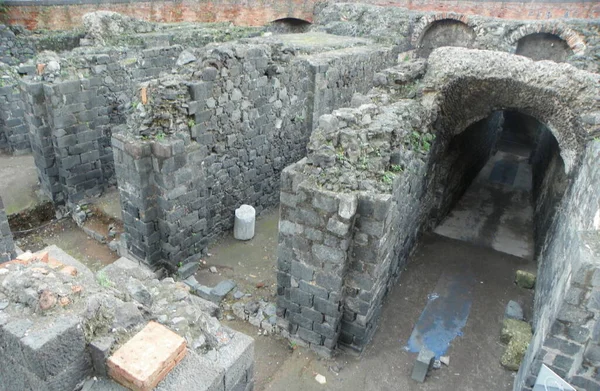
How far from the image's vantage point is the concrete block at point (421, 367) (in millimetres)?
5500

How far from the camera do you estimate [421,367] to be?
18.1ft

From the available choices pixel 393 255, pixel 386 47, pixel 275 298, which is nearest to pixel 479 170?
pixel 386 47

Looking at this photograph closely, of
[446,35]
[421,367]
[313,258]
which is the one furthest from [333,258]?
[446,35]

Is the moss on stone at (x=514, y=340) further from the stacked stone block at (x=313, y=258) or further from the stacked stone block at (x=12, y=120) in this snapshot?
the stacked stone block at (x=12, y=120)

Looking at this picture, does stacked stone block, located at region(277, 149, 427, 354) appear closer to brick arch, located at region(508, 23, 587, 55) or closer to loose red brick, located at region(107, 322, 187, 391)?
loose red brick, located at region(107, 322, 187, 391)

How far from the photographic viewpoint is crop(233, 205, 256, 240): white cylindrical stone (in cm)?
813

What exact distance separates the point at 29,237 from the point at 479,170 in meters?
10.9

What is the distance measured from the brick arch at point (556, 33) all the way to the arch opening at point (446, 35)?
1562 millimetres

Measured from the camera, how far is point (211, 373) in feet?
9.38

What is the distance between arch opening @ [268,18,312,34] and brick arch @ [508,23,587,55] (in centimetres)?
949

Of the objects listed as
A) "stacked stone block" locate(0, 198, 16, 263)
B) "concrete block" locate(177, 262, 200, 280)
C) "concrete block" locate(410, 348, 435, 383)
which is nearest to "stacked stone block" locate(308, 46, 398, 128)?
"concrete block" locate(177, 262, 200, 280)

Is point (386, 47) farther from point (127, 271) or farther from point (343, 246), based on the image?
point (127, 271)

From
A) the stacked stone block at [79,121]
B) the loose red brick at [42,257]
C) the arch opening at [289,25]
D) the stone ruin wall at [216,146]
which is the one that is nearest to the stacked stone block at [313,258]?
the stone ruin wall at [216,146]

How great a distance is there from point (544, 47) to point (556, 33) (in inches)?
28.4
